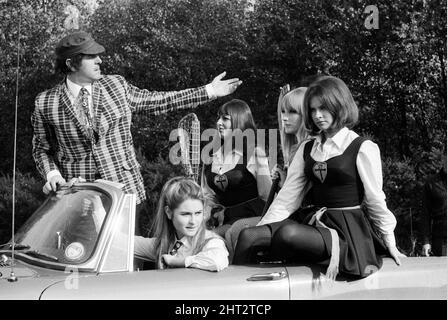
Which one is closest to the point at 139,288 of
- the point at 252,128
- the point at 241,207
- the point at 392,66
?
the point at 241,207

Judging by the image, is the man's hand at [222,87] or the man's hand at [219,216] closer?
the man's hand at [222,87]

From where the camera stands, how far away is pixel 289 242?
350 centimetres

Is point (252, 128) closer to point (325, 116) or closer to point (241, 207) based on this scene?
point (241, 207)

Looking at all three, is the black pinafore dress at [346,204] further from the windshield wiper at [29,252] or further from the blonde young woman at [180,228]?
the windshield wiper at [29,252]

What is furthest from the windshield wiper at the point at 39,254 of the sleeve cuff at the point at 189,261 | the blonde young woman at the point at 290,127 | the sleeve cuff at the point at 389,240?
the sleeve cuff at the point at 389,240

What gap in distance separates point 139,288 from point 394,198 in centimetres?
1023

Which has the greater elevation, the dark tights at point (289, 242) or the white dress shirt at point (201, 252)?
the dark tights at point (289, 242)

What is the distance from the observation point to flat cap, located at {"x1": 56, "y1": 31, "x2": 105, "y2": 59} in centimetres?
458

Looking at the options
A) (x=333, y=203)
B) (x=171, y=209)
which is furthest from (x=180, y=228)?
(x=333, y=203)

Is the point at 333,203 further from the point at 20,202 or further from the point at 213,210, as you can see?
the point at 20,202

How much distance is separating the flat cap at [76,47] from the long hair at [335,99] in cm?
147

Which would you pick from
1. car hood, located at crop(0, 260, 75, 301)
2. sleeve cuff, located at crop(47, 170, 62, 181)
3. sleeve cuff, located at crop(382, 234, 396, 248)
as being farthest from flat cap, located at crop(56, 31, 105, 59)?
sleeve cuff, located at crop(382, 234, 396, 248)

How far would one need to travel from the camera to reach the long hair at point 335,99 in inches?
154

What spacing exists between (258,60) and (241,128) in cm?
1410
